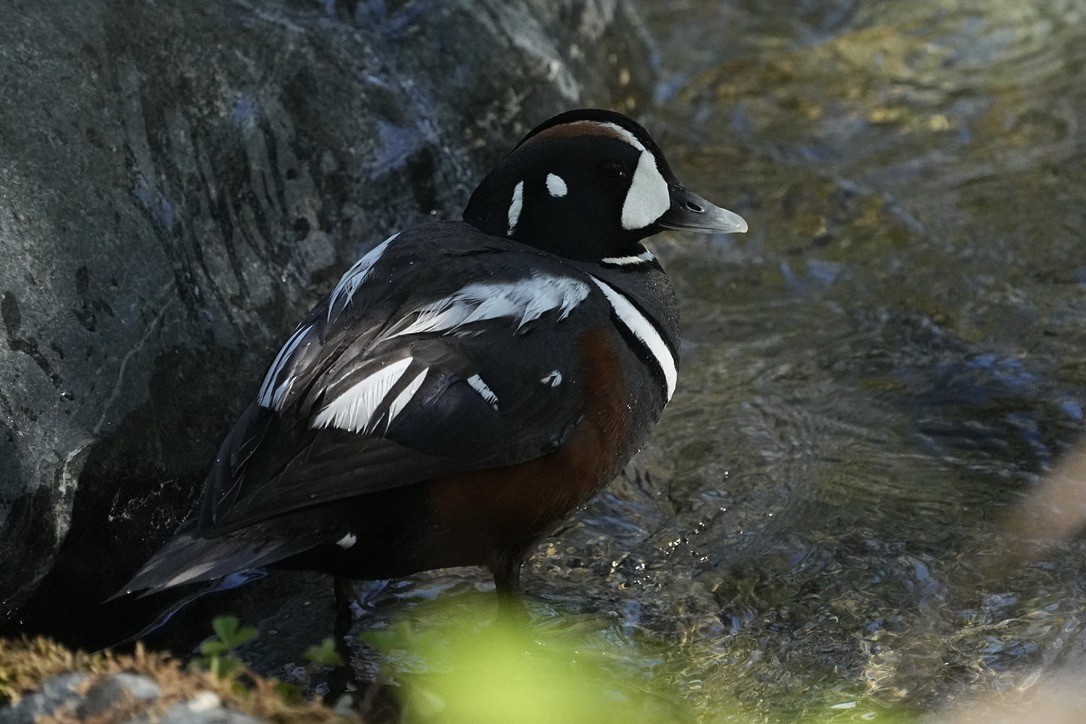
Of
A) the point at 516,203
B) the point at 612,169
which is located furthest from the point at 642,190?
the point at 516,203

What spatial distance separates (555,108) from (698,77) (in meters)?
1.79

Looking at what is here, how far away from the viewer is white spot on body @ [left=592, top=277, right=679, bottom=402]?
12.4 ft

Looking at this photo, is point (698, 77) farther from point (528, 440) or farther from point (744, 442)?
point (528, 440)

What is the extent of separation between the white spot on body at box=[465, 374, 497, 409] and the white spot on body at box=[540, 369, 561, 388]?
15 centimetres

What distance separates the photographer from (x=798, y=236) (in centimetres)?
595

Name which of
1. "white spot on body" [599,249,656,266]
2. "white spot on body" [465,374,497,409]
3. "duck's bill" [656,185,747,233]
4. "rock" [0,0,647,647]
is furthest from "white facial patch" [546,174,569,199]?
"rock" [0,0,647,647]

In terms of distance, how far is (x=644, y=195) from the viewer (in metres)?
4.10

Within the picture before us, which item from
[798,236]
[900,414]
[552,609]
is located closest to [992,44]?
[798,236]

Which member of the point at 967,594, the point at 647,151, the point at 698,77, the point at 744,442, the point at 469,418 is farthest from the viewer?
the point at 698,77

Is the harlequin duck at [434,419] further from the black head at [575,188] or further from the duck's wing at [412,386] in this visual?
the black head at [575,188]

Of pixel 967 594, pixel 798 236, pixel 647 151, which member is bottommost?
pixel 967 594

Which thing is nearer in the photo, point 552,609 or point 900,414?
point 552,609

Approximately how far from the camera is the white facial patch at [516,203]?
399cm

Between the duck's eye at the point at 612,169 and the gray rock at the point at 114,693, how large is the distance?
2036 mm
